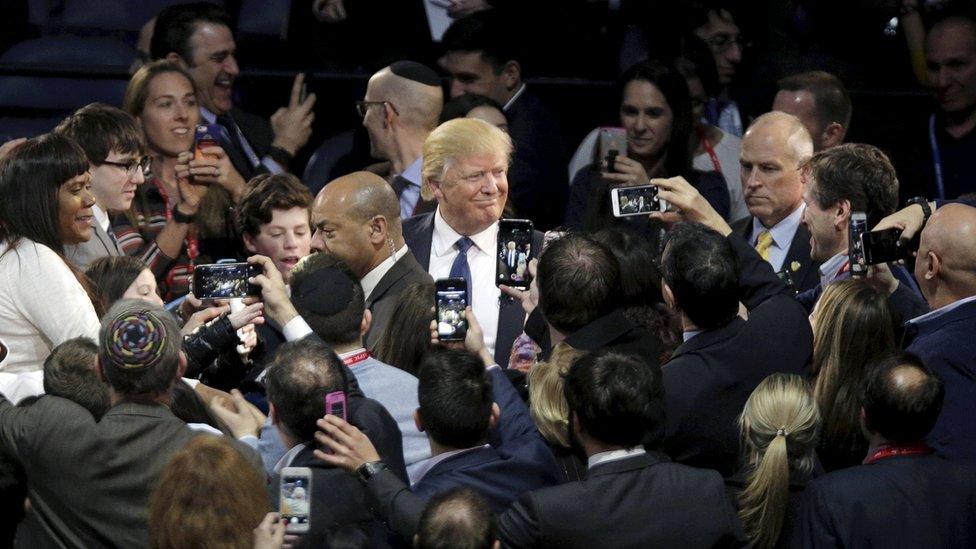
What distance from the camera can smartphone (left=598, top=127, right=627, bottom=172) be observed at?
6242 millimetres

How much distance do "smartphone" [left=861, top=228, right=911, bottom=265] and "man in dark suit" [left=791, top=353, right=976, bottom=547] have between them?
0.83 m

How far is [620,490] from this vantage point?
Answer: 3543 mm

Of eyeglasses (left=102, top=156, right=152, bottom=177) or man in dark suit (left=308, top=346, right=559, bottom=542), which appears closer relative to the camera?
man in dark suit (left=308, top=346, right=559, bottom=542)

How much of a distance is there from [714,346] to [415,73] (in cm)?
277

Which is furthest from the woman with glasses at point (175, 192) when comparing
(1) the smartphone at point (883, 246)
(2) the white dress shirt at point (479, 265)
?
(1) the smartphone at point (883, 246)

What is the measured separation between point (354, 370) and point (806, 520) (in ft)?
4.24

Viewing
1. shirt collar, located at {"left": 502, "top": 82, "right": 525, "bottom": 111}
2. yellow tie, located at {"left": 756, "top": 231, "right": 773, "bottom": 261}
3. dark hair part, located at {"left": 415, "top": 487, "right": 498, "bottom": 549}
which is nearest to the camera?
dark hair part, located at {"left": 415, "top": 487, "right": 498, "bottom": 549}

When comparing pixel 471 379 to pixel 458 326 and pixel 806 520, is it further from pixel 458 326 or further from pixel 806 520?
pixel 806 520

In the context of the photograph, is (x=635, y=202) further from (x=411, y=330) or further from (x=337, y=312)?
(x=337, y=312)

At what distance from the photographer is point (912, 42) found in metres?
7.60

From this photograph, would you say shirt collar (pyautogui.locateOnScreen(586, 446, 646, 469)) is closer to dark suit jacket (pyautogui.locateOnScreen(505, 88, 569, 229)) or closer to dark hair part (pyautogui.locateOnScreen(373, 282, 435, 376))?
dark hair part (pyautogui.locateOnScreen(373, 282, 435, 376))

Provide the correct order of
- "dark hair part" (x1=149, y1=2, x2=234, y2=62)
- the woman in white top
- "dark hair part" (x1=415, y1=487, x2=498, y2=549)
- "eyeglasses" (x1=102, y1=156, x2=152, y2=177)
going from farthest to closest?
"dark hair part" (x1=149, y1=2, x2=234, y2=62), "eyeglasses" (x1=102, y1=156, x2=152, y2=177), the woman in white top, "dark hair part" (x1=415, y1=487, x2=498, y2=549)

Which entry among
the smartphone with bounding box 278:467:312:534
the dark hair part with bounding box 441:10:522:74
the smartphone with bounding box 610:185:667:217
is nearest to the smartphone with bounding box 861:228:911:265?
the smartphone with bounding box 610:185:667:217

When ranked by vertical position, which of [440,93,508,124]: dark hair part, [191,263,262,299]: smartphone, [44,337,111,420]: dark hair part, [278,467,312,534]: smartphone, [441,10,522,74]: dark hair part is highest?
[441,10,522,74]: dark hair part
